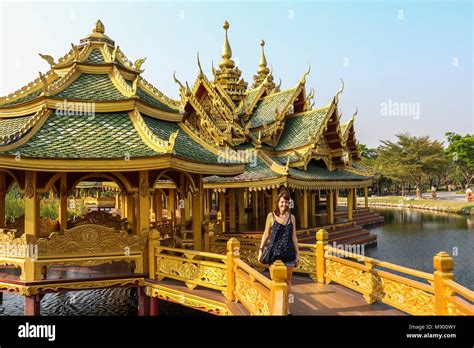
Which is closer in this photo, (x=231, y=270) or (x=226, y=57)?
(x=231, y=270)

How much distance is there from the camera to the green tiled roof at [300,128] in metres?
17.9

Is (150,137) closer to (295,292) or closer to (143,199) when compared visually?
(143,199)

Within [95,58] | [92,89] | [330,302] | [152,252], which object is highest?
[95,58]

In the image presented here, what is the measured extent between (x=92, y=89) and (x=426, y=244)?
1879cm

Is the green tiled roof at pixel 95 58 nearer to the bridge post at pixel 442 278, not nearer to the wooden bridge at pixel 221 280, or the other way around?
the wooden bridge at pixel 221 280

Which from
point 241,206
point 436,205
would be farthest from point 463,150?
point 241,206

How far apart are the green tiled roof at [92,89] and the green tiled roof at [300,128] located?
1058cm

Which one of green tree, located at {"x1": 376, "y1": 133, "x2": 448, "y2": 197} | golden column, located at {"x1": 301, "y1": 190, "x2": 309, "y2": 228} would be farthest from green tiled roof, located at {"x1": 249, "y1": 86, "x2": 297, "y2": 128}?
green tree, located at {"x1": 376, "y1": 133, "x2": 448, "y2": 197}

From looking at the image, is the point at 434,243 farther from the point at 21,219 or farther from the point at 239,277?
the point at 21,219

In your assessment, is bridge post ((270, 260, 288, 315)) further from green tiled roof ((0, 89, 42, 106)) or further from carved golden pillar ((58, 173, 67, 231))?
green tiled roof ((0, 89, 42, 106))

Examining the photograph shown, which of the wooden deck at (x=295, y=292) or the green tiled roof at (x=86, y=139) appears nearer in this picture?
the wooden deck at (x=295, y=292)

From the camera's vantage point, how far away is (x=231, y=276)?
21.7ft

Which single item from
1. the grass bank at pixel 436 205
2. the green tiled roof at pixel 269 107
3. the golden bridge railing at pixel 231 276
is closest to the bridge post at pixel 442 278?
the golden bridge railing at pixel 231 276

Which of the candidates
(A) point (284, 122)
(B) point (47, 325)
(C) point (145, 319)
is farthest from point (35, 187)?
(A) point (284, 122)
